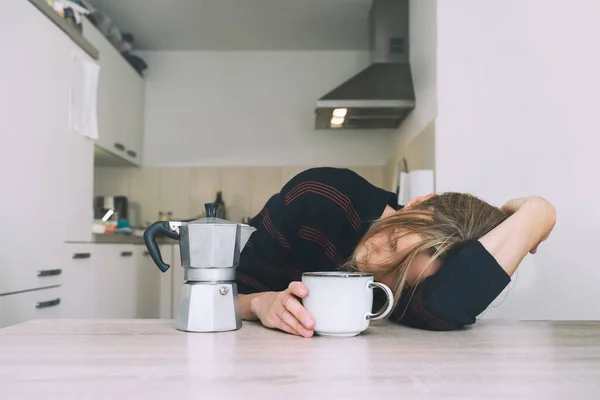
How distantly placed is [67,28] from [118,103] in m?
0.93

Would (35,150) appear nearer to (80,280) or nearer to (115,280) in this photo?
(80,280)

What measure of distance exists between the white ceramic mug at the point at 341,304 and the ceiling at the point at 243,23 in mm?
2499

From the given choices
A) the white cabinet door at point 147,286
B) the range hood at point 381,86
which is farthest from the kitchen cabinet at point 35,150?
the range hood at point 381,86

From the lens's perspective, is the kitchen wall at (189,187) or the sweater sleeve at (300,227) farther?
the kitchen wall at (189,187)

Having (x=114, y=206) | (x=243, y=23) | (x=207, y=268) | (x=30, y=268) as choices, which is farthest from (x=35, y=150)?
(x=243, y=23)

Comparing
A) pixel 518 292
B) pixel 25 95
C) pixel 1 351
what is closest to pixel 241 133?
pixel 25 95

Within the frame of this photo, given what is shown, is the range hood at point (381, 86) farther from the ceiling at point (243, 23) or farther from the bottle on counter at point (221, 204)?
the bottle on counter at point (221, 204)

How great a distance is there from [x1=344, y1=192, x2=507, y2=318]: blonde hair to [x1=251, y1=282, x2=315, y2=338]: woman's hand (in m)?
0.16

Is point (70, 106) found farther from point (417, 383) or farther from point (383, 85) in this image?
point (417, 383)

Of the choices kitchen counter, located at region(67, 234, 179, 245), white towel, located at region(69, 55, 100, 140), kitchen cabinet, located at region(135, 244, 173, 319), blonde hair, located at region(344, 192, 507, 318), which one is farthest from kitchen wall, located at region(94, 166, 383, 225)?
blonde hair, located at region(344, 192, 507, 318)

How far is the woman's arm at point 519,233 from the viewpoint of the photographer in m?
0.92

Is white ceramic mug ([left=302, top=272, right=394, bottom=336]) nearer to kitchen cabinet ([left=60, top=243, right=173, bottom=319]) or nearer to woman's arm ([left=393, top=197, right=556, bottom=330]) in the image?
woman's arm ([left=393, top=197, right=556, bottom=330])

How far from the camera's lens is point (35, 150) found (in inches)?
80.2

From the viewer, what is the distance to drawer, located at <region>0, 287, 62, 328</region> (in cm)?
180
